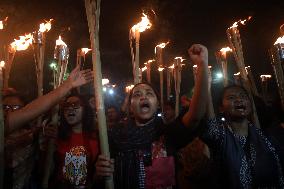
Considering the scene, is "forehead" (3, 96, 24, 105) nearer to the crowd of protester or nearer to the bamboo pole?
the crowd of protester

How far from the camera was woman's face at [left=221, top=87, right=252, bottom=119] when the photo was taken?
139 inches

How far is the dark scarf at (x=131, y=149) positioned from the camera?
3084 millimetres

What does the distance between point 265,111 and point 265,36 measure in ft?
27.2

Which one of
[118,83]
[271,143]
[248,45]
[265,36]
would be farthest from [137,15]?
[271,143]

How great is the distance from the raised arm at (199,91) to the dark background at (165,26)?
22.7 feet

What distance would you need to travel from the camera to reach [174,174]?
10.1 feet

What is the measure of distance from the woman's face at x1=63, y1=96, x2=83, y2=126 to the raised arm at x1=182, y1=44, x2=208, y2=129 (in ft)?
5.56

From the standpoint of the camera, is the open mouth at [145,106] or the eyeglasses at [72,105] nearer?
the open mouth at [145,106]

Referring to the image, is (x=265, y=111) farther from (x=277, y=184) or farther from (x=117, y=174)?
(x=117, y=174)

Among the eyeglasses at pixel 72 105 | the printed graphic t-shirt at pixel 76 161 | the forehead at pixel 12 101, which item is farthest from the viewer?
the eyeglasses at pixel 72 105

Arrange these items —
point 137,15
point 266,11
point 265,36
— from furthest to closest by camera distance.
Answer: point 137,15
point 265,36
point 266,11

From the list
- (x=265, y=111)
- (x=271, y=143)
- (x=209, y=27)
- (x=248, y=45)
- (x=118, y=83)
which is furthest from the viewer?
(x=118, y=83)

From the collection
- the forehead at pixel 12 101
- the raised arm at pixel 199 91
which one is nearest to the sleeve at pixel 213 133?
the raised arm at pixel 199 91

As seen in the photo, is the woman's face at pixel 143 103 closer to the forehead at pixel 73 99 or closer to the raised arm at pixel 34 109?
the raised arm at pixel 34 109
